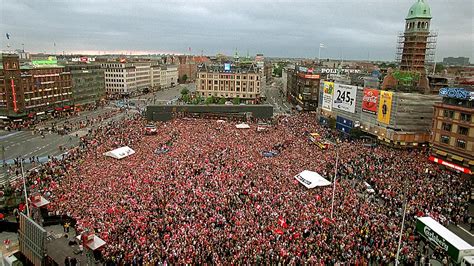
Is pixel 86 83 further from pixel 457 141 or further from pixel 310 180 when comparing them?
pixel 457 141

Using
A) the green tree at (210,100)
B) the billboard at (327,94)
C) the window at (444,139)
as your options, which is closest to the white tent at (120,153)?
the window at (444,139)

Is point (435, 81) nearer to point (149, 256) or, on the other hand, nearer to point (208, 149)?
point (208, 149)

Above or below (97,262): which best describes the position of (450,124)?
above

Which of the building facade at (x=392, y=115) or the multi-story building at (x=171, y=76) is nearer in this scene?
the building facade at (x=392, y=115)

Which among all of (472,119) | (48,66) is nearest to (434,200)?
(472,119)

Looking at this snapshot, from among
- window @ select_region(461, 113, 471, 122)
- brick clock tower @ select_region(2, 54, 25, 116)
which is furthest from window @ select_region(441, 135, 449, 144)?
brick clock tower @ select_region(2, 54, 25, 116)

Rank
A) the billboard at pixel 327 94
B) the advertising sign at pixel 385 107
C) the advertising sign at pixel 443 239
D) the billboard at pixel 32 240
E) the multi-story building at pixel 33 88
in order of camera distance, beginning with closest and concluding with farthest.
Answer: the billboard at pixel 32 240 < the advertising sign at pixel 443 239 < the advertising sign at pixel 385 107 < the billboard at pixel 327 94 < the multi-story building at pixel 33 88

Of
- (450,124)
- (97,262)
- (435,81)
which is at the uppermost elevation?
(435,81)

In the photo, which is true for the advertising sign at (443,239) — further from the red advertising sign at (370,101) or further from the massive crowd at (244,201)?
the red advertising sign at (370,101)
